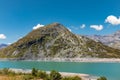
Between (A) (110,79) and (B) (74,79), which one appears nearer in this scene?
(B) (74,79)

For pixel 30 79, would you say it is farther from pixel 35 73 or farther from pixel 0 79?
pixel 35 73

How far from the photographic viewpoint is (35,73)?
62125 millimetres

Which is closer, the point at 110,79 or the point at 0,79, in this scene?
the point at 0,79

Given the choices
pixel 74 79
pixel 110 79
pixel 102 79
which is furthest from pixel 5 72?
pixel 110 79

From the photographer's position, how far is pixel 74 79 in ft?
167

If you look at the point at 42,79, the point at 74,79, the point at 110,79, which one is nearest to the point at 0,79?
the point at 42,79

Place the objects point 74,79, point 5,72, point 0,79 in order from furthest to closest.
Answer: point 5,72, point 74,79, point 0,79

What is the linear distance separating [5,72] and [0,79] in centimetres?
2133

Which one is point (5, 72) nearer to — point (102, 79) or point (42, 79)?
point (42, 79)

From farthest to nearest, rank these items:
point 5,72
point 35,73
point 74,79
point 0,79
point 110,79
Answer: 1. point 110,79
2. point 5,72
3. point 35,73
4. point 74,79
5. point 0,79

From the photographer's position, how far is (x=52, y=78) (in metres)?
52.4

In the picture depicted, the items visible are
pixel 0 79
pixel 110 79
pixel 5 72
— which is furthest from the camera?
pixel 110 79

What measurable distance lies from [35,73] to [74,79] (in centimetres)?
1536

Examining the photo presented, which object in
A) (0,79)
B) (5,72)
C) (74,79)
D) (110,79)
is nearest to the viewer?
(0,79)
